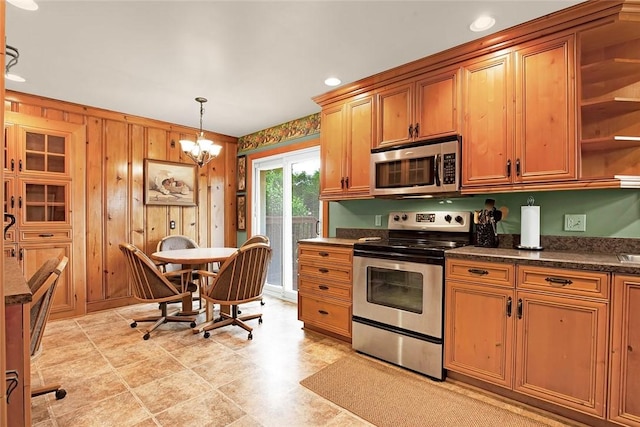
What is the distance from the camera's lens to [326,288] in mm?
3143

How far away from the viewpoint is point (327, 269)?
313 centimetres

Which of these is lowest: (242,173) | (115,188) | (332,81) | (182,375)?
(182,375)

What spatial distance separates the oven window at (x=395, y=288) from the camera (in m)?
2.47

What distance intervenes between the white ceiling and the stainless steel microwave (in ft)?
2.43

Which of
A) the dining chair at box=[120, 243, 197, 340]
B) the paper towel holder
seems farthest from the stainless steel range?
the dining chair at box=[120, 243, 197, 340]

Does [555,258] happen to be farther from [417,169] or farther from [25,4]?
[25,4]

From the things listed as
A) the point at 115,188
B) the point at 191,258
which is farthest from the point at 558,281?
the point at 115,188

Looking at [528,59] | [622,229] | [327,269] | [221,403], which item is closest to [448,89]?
[528,59]

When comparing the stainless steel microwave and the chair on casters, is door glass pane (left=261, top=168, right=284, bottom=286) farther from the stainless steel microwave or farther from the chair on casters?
the chair on casters

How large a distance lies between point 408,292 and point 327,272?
0.87 m

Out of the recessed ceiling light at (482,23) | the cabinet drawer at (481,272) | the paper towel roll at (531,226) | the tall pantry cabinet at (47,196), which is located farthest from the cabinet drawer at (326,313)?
the tall pantry cabinet at (47,196)

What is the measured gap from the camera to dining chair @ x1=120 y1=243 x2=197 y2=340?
306 cm

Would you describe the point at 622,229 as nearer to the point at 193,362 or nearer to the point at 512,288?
the point at 512,288

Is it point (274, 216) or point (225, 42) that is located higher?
point (225, 42)
